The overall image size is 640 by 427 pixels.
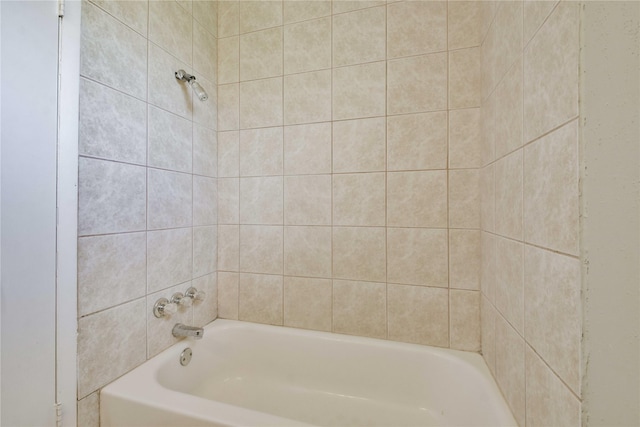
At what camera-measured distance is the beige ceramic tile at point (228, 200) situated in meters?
1.49

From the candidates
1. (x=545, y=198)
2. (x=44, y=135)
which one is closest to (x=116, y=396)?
(x=44, y=135)

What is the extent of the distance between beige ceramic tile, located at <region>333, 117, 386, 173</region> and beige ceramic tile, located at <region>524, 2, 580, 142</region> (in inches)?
24.6

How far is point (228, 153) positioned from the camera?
1503 millimetres

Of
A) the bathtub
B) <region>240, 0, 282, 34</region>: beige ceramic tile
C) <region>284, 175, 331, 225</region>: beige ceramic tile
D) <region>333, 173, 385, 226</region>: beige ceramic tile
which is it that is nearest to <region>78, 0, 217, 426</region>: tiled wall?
the bathtub

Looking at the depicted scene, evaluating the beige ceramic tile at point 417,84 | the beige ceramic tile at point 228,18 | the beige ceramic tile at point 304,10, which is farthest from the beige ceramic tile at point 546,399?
the beige ceramic tile at point 228,18

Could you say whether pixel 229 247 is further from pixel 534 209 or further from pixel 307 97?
pixel 534 209

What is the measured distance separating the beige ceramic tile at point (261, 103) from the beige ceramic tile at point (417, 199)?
675 mm

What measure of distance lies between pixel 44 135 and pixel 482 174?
1484 mm

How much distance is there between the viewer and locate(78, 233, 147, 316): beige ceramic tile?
2.81ft

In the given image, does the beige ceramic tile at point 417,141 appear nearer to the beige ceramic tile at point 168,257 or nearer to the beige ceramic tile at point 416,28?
the beige ceramic tile at point 416,28

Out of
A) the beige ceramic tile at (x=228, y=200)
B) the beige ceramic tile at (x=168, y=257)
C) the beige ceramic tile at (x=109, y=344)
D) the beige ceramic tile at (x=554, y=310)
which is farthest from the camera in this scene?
the beige ceramic tile at (x=228, y=200)

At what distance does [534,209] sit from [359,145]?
789 millimetres

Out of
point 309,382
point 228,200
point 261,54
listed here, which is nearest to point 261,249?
point 228,200

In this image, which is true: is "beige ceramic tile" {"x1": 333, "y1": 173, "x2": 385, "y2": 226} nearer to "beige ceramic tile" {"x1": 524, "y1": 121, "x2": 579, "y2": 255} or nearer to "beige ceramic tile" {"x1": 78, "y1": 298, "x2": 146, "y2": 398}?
"beige ceramic tile" {"x1": 524, "y1": 121, "x2": 579, "y2": 255}
